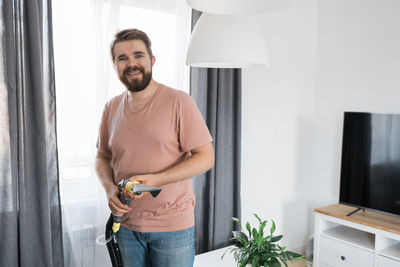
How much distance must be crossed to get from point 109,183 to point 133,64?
0.51 meters

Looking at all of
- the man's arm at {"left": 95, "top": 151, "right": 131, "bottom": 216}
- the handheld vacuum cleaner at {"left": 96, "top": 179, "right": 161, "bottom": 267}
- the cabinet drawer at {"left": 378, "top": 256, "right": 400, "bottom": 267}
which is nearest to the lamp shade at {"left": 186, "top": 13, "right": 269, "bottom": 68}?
the handheld vacuum cleaner at {"left": 96, "top": 179, "right": 161, "bottom": 267}

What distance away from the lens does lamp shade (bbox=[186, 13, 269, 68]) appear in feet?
4.35

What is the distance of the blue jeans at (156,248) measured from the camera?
144 centimetres

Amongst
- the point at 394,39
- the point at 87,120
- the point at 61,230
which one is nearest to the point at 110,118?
the point at 87,120

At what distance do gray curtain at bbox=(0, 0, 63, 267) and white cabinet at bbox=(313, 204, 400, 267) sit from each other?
1912mm

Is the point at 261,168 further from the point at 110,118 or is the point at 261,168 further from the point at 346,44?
the point at 110,118

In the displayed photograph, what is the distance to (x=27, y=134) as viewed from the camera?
1940 mm

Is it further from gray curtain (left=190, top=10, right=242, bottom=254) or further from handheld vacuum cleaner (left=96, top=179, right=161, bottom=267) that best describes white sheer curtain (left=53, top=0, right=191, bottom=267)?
handheld vacuum cleaner (left=96, top=179, right=161, bottom=267)

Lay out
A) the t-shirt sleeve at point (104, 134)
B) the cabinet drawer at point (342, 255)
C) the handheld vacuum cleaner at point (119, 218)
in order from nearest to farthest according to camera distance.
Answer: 1. the handheld vacuum cleaner at point (119, 218)
2. the t-shirt sleeve at point (104, 134)
3. the cabinet drawer at point (342, 255)

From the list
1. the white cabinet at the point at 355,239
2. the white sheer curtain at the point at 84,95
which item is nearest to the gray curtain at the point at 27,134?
the white sheer curtain at the point at 84,95

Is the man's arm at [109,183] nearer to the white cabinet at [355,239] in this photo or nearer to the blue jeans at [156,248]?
the blue jeans at [156,248]

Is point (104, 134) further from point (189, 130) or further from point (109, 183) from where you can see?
point (189, 130)

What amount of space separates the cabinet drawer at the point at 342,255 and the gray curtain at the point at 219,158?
0.69m

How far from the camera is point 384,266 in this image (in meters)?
2.44
